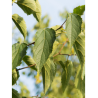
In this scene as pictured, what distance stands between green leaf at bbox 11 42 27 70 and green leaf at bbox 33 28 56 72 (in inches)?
2.3

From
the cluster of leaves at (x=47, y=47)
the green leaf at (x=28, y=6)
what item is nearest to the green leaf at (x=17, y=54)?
the cluster of leaves at (x=47, y=47)

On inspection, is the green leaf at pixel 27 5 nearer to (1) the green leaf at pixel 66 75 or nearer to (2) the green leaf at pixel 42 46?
(2) the green leaf at pixel 42 46

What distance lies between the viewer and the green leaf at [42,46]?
0.28 metres

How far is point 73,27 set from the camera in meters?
0.30

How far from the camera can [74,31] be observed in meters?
0.30

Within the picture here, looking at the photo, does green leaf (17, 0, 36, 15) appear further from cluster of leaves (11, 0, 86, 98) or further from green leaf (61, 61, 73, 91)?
green leaf (61, 61, 73, 91)

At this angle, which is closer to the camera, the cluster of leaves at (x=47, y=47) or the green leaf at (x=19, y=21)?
the cluster of leaves at (x=47, y=47)

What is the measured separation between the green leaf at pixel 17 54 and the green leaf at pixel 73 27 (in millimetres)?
138

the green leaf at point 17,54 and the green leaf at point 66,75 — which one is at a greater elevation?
the green leaf at point 17,54

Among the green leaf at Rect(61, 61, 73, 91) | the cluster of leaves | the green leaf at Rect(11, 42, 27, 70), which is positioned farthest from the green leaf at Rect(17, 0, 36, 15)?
the green leaf at Rect(61, 61, 73, 91)

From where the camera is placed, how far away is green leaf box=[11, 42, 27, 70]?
1.07 ft

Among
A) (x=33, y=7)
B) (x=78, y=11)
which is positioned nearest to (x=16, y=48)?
(x=33, y=7)
